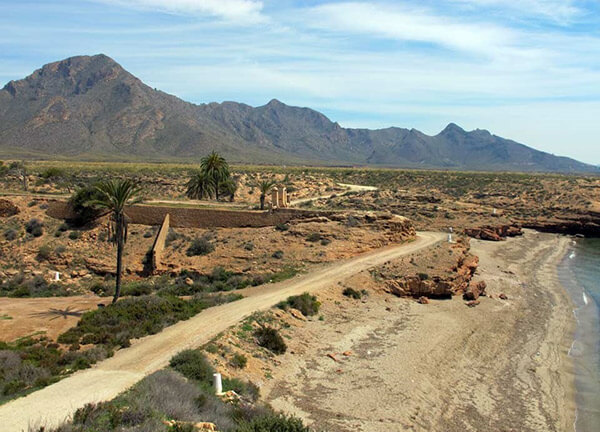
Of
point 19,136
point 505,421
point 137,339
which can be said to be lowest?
point 505,421

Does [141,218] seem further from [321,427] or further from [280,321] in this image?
[321,427]

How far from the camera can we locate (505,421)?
14922mm

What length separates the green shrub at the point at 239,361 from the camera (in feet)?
50.2

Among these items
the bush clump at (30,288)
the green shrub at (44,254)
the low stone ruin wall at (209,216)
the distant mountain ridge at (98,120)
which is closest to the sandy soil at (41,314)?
the bush clump at (30,288)

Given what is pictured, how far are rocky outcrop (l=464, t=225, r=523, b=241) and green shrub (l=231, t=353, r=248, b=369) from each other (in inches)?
1505

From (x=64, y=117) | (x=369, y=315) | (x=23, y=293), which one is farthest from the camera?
(x=64, y=117)

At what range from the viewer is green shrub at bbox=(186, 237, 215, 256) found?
29984 mm

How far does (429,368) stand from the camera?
1811 cm

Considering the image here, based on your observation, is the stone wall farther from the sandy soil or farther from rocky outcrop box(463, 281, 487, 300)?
rocky outcrop box(463, 281, 487, 300)

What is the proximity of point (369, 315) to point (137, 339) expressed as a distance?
1057 centimetres

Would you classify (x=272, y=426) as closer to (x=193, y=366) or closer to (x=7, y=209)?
(x=193, y=366)

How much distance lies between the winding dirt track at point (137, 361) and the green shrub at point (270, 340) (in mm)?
1133

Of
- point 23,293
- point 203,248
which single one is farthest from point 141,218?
point 23,293

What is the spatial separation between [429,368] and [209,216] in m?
19.6
